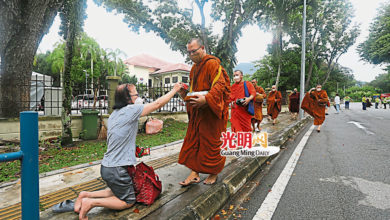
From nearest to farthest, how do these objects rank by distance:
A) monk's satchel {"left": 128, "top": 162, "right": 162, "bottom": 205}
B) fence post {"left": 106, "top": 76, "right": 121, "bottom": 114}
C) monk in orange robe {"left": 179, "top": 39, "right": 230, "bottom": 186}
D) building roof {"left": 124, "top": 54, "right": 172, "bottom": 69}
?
1. monk's satchel {"left": 128, "top": 162, "right": 162, "bottom": 205}
2. monk in orange robe {"left": 179, "top": 39, "right": 230, "bottom": 186}
3. fence post {"left": 106, "top": 76, "right": 121, "bottom": 114}
4. building roof {"left": 124, "top": 54, "right": 172, "bottom": 69}

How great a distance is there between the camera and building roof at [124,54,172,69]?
47281mm

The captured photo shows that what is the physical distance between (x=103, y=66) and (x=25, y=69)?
36.0 m

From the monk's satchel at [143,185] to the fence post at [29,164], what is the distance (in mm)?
963

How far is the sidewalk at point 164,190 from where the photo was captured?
2135 millimetres

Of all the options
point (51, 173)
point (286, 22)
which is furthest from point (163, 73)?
point (51, 173)

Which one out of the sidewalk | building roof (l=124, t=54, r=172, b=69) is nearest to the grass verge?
the sidewalk

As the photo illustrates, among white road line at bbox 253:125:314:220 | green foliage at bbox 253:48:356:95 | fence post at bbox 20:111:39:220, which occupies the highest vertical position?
green foliage at bbox 253:48:356:95

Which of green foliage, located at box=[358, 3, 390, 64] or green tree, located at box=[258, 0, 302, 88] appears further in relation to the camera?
green foliage, located at box=[358, 3, 390, 64]

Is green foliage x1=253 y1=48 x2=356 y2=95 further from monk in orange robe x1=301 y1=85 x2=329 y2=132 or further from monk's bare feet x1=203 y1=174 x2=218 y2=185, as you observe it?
monk's bare feet x1=203 y1=174 x2=218 y2=185

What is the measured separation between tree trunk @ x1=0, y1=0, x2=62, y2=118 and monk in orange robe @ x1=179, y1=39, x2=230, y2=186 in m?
5.16

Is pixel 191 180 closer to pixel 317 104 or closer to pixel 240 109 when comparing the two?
pixel 240 109

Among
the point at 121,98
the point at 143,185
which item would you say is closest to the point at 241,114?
the point at 143,185

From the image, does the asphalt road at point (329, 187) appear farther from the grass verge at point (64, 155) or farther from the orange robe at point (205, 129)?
the grass verge at point (64, 155)

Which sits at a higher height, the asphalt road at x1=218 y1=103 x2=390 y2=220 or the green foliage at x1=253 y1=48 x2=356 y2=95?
the green foliage at x1=253 y1=48 x2=356 y2=95
